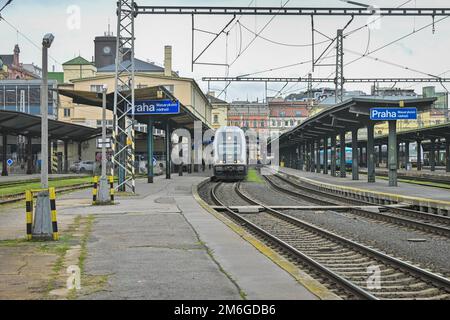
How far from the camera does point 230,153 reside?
38.9 meters

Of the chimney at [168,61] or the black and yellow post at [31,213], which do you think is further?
the chimney at [168,61]

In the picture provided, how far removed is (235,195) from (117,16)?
1016cm

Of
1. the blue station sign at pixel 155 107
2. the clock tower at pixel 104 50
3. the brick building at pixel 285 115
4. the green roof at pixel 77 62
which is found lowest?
the blue station sign at pixel 155 107

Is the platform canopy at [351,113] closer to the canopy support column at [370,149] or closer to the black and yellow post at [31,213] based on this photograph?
the canopy support column at [370,149]

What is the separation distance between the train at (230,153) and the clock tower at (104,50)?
65.0 metres

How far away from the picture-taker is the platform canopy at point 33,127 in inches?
1451

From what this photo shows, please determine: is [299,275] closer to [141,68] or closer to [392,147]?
[392,147]

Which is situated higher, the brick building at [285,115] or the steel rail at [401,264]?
the brick building at [285,115]

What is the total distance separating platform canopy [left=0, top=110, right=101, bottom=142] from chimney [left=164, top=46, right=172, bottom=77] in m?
32.3

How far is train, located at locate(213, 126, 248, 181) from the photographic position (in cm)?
3869

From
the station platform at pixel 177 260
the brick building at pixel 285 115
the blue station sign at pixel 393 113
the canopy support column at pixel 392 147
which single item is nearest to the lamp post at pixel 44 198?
the station platform at pixel 177 260

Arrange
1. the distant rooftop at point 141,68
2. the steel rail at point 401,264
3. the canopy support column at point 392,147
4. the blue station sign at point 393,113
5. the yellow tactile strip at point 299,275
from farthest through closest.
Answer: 1. the distant rooftop at point 141,68
2. the canopy support column at point 392,147
3. the blue station sign at point 393,113
4. the steel rail at point 401,264
5. the yellow tactile strip at point 299,275

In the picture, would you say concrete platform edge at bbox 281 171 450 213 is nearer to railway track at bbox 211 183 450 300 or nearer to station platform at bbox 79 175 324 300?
railway track at bbox 211 183 450 300

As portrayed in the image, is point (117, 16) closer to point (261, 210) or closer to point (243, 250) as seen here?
point (261, 210)
